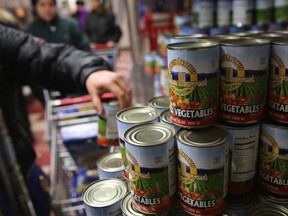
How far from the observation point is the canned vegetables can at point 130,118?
0.96m

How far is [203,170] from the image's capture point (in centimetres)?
80

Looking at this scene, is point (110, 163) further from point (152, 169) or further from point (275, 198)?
point (275, 198)

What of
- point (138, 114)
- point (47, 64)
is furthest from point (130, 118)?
Answer: point (47, 64)

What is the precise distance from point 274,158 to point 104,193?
557mm

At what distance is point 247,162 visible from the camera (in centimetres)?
91

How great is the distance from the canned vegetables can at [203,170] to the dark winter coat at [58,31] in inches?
97.1

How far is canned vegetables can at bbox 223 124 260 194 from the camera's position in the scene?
876 mm

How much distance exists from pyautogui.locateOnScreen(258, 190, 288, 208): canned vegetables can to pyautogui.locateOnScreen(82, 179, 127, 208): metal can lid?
449 mm

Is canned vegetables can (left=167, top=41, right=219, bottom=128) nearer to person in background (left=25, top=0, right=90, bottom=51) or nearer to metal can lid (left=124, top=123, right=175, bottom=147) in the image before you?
metal can lid (left=124, top=123, right=175, bottom=147)

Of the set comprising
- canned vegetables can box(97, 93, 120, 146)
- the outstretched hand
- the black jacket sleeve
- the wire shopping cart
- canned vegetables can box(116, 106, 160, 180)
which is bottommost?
the wire shopping cart

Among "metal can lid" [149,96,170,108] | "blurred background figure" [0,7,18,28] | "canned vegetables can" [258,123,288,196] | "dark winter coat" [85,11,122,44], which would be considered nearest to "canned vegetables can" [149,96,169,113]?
"metal can lid" [149,96,170,108]

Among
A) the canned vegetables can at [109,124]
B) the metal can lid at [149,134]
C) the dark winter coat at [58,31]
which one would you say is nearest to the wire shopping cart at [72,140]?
the canned vegetables can at [109,124]

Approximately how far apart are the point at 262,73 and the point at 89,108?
114cm

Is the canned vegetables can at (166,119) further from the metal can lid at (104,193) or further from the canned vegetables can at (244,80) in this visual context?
the metal can lid at (104,193)
